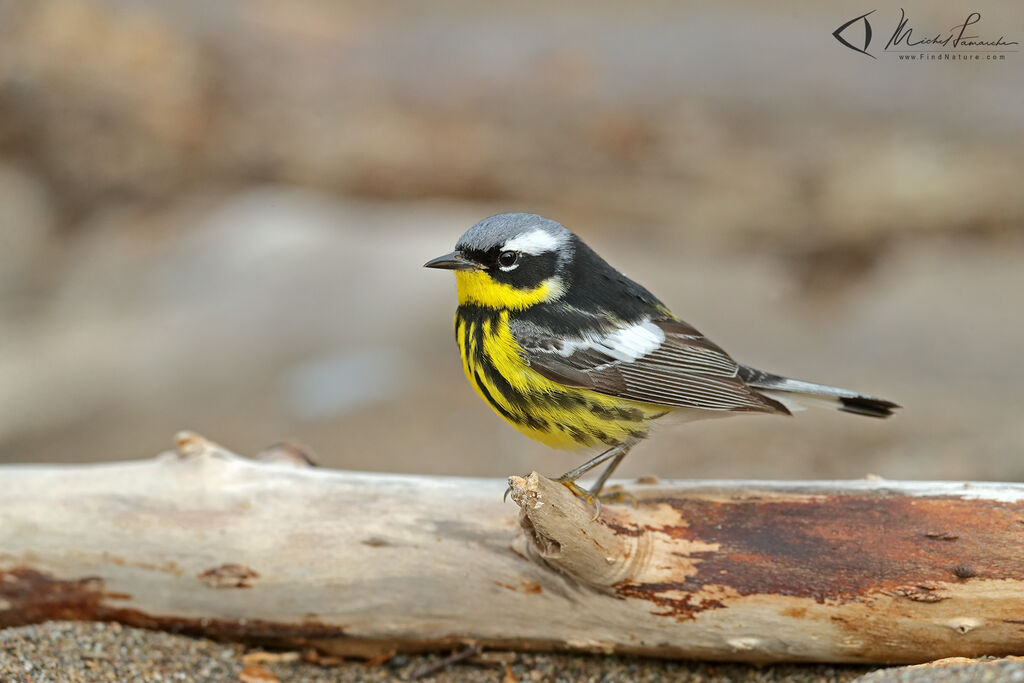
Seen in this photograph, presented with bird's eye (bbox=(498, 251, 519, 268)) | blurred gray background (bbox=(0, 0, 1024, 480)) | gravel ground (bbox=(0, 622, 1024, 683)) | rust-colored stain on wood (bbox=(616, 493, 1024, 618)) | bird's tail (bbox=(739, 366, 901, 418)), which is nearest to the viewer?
rust-colored stain on wood (bbox=(616, 493, 1024, 618))

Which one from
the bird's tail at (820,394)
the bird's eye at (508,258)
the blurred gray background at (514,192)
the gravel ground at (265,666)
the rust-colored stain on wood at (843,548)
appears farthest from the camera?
the blurred gray background at (514,192)

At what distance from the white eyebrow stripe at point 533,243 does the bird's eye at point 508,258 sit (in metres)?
0.02

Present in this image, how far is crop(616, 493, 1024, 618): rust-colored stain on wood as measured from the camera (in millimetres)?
2928

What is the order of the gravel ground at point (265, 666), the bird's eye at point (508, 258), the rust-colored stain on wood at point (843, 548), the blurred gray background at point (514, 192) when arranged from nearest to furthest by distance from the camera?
the rust-colored stain on wood at point (843, 548) → the gravel ground at point (265, 666) → the bird's eye at point (508, 258) → the blurred gray background at point (514, 192)

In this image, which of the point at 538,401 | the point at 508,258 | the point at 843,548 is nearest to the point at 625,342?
the point at 538,401

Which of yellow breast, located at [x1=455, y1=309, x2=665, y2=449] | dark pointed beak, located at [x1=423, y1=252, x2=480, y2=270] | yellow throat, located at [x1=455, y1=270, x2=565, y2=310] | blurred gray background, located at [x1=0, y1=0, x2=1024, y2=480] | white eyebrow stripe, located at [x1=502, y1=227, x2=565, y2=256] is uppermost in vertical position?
blurred gray background, located at [x1=0, y1=0, x2=1024, y2=480]

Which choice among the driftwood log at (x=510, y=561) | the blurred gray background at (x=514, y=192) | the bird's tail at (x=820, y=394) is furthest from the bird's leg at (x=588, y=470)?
the blurred gray background at (x=514, y=192)

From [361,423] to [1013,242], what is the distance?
4942 millimetres

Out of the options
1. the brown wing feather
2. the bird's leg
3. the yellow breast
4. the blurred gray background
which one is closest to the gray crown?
the yellow breast

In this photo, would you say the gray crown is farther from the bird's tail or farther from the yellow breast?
the bird's tail

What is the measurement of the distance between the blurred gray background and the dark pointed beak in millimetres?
3148

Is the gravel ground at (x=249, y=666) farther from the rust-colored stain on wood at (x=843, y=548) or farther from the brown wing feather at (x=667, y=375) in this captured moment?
the brown wing feather at (x=667, y=375)

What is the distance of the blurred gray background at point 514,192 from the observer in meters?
6.57

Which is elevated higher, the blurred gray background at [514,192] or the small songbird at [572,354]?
the blurred gray background at [514,192]
